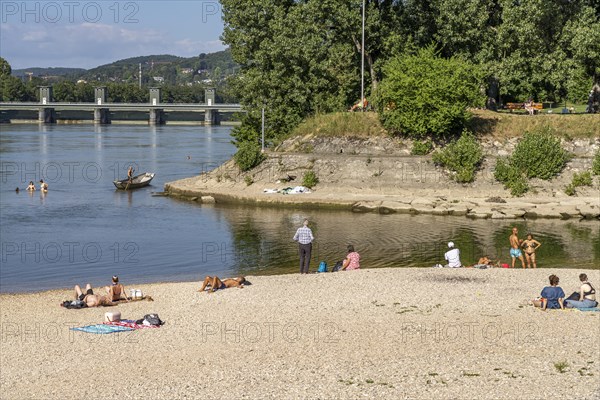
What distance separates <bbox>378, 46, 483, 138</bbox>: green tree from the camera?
5612cm

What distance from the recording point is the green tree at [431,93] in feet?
184

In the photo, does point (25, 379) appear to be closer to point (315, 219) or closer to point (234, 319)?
point (234, 319)

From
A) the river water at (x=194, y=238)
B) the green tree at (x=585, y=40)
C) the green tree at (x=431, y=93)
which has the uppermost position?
the green tree at (x=585, y=40)

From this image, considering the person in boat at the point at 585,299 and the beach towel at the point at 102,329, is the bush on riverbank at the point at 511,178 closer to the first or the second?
the person in boat at the point at 585,299

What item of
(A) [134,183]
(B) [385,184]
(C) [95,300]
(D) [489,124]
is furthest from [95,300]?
(A) [134,183]

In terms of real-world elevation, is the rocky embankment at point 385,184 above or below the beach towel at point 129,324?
above

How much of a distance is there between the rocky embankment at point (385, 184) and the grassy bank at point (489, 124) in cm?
66

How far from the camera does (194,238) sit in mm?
42500

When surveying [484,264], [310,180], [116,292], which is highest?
[310,180]

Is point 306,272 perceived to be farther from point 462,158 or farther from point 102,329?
point 462,158

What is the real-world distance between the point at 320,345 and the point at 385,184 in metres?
34.5

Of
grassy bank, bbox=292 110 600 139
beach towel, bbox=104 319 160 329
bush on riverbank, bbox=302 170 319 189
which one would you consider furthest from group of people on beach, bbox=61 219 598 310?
grassy bank, bbox=292 110 600 139

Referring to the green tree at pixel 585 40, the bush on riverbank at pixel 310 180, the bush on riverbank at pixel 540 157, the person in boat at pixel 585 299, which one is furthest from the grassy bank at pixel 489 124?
the person in boat at pixel 585 299

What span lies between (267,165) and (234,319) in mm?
35345
